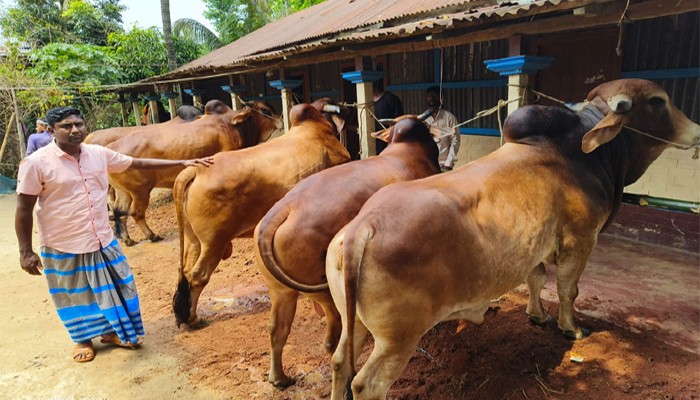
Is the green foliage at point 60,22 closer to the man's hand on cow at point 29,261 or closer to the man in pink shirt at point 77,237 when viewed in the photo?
the man in pink shirt at point 77,237

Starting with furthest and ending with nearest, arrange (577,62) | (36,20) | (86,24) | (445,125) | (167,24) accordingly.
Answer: (36,20) < (86,24) < (167,24) < (445,125) < (577,62)

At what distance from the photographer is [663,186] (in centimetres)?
550

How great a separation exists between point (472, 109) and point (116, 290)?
5613mm

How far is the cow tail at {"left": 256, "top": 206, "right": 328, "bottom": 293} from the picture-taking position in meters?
2.93

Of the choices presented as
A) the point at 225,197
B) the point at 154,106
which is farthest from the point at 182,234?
the point at 154,106

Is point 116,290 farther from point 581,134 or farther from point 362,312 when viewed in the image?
point 581,134

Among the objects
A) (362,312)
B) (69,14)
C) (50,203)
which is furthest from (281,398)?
(69,14)

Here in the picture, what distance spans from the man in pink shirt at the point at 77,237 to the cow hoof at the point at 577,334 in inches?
137

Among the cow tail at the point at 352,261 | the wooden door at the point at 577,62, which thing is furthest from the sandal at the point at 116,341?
the wooden door at the point at 577,62

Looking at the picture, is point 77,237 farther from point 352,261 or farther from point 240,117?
point 240,117

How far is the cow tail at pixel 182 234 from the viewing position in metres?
4.19

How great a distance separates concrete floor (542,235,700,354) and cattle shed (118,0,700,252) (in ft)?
1.51

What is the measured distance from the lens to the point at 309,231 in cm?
293

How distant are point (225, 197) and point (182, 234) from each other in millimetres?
605
